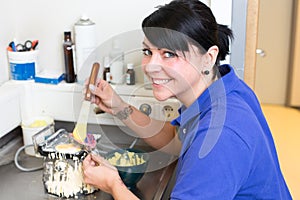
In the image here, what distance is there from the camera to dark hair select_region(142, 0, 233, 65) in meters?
1.03

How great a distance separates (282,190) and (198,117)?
1.15ft

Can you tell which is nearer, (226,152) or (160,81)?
(226,152)

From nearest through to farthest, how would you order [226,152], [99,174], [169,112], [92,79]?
[226,152] → [99,174] → [92,79] → [169,112]

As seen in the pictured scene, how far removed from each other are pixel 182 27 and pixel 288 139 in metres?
2.85

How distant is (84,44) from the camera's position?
156 cm

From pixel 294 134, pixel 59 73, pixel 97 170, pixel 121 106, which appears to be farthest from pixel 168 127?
pixel 294 134

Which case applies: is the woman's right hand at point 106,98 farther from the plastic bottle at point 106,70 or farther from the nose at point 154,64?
the nose at point 154,64

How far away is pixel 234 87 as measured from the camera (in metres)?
1.11

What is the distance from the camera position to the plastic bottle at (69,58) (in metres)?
1.60

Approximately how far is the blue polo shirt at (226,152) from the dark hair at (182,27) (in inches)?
5.2

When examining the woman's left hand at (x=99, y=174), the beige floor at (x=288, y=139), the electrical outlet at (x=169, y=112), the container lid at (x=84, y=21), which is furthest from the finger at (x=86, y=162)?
the beige floor at (x=288, y=139)

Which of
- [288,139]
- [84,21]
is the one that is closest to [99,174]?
[84,21]

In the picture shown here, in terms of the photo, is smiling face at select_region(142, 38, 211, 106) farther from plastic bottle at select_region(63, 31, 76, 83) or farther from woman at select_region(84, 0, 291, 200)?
plastic bottle at select_region(63, 31, 76, 83)

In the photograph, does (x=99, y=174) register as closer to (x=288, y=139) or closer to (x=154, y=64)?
(x=154, y=64)
